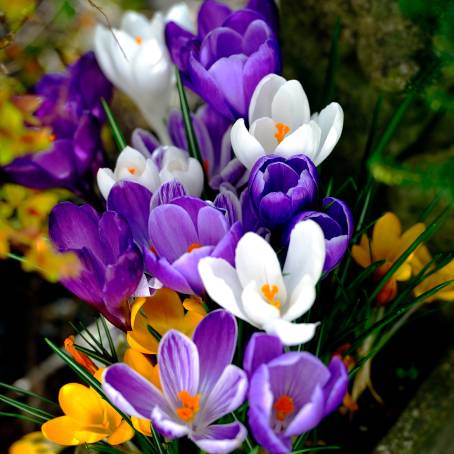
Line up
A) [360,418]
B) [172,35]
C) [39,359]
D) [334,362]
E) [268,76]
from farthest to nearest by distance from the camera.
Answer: [39,359] < [360,418] < [172,35] < [268,76] < [334,362]

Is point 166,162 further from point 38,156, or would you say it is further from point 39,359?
point 39,359

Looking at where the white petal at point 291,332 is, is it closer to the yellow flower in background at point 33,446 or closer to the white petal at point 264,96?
the white petal at point 264,96

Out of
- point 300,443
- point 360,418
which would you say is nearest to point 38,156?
point 300,443

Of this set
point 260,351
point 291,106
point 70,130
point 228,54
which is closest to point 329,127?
point 291,106

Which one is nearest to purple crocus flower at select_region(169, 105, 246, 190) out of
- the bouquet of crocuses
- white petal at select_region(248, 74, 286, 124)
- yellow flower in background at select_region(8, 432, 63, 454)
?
the bouquet of crocuses

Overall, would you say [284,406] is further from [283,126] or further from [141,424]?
[283,126]

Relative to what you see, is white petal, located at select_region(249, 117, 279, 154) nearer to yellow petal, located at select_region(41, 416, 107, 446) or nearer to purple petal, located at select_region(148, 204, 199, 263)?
purple petal, located at select_region(148, 204, 199, 263)
